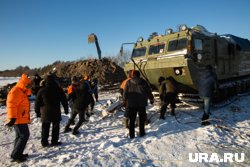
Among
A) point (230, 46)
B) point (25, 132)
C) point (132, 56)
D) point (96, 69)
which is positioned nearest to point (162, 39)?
point (132, 56)

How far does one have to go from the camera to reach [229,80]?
1155cm

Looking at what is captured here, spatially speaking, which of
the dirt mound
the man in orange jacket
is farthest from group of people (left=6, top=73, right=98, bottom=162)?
the dirt mound

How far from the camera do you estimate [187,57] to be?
8.11 m

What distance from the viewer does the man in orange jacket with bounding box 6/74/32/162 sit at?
196 inches

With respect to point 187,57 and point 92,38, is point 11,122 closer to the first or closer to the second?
point 187,57

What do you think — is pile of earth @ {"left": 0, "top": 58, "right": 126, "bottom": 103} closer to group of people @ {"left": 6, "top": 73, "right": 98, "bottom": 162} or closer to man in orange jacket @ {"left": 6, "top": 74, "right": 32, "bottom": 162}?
group of people @ {"left": 6, "top": 73, "right": 98, "bottom": 162}

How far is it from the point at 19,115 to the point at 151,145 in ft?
10.1

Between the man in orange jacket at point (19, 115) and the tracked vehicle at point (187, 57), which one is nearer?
the man in orange jacket at point (19, 115)

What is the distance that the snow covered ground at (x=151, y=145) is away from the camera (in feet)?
15.7

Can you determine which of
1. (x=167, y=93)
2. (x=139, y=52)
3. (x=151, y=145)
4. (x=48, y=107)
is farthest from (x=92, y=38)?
(x=151, y=145)

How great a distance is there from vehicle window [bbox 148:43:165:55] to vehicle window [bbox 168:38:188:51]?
37 cm

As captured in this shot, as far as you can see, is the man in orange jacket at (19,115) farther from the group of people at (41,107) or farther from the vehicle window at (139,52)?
the vehicle window at (139,52)

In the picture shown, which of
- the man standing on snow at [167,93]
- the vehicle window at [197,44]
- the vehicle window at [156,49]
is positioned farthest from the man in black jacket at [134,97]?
the vehicle window at [156,49]

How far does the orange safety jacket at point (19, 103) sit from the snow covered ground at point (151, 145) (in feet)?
3.14
